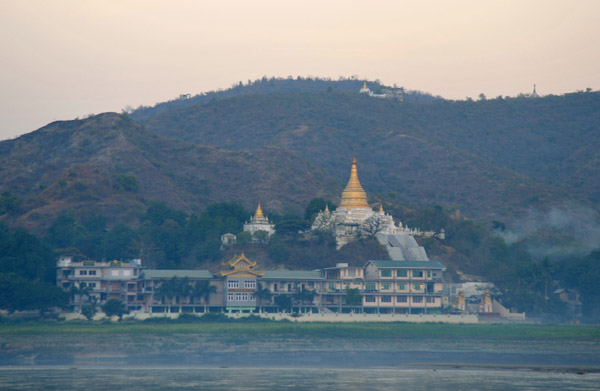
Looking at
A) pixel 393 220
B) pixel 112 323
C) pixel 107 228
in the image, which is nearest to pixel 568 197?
pixel 393 220

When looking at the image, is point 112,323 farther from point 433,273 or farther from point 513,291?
point 513,291

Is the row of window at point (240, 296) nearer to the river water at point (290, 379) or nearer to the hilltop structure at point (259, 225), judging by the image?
the hilltop structure at point (259, 225)

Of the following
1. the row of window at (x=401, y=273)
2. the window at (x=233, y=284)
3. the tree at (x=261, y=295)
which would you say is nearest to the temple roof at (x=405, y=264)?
the row of window at (x=401, y=273)

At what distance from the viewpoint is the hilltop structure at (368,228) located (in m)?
141

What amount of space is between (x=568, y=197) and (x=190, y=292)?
299 feet

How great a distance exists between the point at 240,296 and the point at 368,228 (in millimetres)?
27038

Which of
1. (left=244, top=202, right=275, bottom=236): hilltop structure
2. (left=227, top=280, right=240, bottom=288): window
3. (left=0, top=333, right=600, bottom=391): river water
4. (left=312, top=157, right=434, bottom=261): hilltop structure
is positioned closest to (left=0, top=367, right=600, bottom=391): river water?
(left=0, top=333, right=600, bottom=391): river water

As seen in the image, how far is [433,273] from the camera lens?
12656 cm

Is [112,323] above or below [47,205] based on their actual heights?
below

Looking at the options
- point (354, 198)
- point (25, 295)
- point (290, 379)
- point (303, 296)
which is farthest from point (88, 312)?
point (354, 198)

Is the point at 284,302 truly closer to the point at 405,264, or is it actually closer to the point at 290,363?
the point at 405,264

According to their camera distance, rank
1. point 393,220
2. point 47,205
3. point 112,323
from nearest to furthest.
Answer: point 112,323 → point 393,220 → point 47,205

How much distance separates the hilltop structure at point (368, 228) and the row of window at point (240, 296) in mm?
21627

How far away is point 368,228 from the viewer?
14600cm
